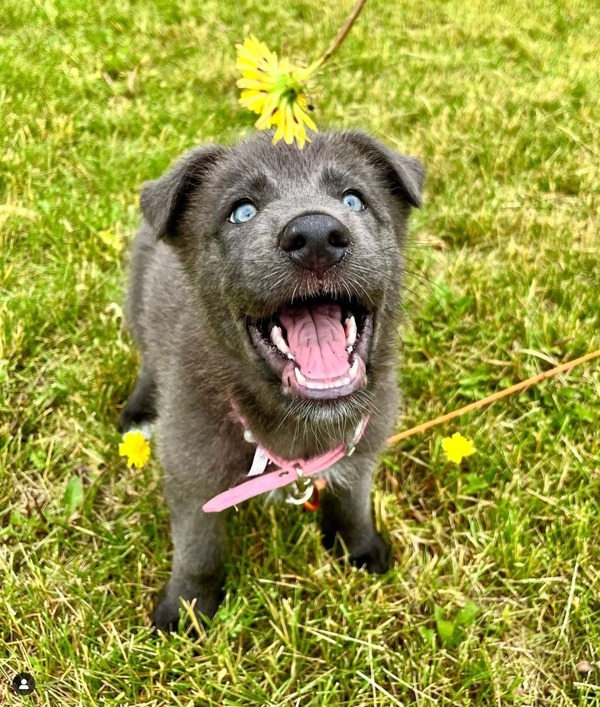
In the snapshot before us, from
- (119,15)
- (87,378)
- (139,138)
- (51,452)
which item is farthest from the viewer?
(119,15)

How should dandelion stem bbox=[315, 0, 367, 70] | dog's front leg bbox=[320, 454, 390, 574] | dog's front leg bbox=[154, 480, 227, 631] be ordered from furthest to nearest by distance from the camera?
dog's front leg bbox=[320, 454, 390, 574]
dog's front leg bbox=[154, 480, 227, 631]
dandelion stem bbox=[315, 0, 367, 70]

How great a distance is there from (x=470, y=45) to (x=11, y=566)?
599 centimetres

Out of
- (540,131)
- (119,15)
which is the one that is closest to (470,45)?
(540,131)

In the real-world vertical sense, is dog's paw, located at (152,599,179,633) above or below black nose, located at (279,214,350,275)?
below

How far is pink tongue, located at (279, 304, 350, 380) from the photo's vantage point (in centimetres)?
206

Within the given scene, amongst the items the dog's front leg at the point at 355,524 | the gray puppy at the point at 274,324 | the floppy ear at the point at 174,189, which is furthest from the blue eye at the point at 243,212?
the dog's front leg at the point at 355,524

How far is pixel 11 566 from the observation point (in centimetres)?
273

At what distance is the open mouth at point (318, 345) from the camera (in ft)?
6.70

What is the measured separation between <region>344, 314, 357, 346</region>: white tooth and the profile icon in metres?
1.69

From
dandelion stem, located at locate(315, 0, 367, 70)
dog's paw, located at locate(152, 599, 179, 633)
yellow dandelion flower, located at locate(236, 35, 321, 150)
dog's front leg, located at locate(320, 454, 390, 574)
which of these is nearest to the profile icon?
dog's paw, located at locate(152, 599, 179, 633)

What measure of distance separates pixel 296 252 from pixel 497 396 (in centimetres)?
185

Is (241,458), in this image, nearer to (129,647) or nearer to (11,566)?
(129,647)

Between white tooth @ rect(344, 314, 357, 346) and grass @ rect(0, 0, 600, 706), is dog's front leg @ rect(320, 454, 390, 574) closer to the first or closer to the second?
grass @ rect(0, 0, 600, 706)

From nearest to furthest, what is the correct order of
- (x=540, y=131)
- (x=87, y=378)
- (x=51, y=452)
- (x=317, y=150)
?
(x=317, y=150)
(x=51, y=452)
(x=87, y=378)
(x=540, y=131)
